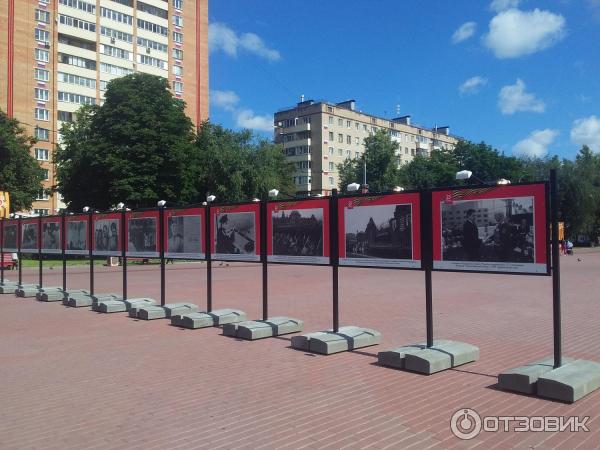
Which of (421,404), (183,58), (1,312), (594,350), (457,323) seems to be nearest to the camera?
(421,404)

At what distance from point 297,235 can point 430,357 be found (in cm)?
321

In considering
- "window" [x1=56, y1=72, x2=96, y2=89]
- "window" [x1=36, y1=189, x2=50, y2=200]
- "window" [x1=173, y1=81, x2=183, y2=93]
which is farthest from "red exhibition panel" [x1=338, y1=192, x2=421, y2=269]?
"window" [x1=173, y1=81, x2=183, y2=93]

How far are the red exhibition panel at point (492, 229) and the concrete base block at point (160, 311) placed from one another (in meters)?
6.19

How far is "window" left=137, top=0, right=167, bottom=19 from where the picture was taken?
2844 inches

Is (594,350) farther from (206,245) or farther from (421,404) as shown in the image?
(206,245)

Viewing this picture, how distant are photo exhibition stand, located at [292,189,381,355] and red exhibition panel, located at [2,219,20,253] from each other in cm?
1332

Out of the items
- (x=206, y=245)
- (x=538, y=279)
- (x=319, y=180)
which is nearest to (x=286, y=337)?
(x=206, y=245)

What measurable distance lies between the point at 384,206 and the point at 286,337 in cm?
292

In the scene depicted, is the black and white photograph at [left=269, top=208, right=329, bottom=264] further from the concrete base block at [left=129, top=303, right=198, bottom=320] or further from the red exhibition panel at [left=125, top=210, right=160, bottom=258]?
the red exhibition panel at [left=125, top=210, right=160, bottom=258]

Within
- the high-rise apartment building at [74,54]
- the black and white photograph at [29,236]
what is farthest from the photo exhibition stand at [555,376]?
the high-rise apartment building at [74,54]

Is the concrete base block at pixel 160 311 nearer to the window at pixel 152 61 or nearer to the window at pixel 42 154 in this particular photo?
the window at pixel 42 154

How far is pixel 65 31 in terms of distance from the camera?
217 ft

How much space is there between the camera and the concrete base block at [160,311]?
37.9 feet

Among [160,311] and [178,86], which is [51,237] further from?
[178,86]
